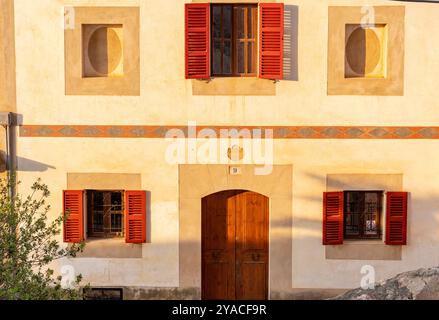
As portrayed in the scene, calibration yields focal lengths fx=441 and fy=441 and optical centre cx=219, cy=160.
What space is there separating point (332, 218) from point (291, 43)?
3653 millimetres

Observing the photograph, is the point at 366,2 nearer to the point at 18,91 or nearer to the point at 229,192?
the point at 229,192

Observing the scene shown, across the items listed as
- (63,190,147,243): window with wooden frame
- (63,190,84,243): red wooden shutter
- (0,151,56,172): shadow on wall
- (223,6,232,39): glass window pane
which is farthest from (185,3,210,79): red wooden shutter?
(0,151,56,172): shadow on wall

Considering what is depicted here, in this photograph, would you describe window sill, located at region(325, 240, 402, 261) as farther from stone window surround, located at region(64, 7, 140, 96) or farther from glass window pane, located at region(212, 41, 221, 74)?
stone window surround, located at region(64, 7, 140, 96)

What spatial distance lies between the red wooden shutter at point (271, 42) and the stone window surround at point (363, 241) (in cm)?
244

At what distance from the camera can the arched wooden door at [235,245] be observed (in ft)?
30.5

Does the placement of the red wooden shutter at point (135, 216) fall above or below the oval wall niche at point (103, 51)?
below

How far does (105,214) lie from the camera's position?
31.1 feet

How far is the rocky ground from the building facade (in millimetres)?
3523

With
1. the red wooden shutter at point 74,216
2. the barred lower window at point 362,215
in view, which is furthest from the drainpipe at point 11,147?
the barred lower window at point 362,215

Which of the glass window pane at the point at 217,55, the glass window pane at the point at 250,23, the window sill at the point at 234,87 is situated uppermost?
the glass window pane at the point at 250,23

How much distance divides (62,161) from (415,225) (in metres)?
7.42

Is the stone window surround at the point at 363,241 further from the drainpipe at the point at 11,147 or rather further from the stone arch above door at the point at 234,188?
the drainpipe at the point at 11,147
